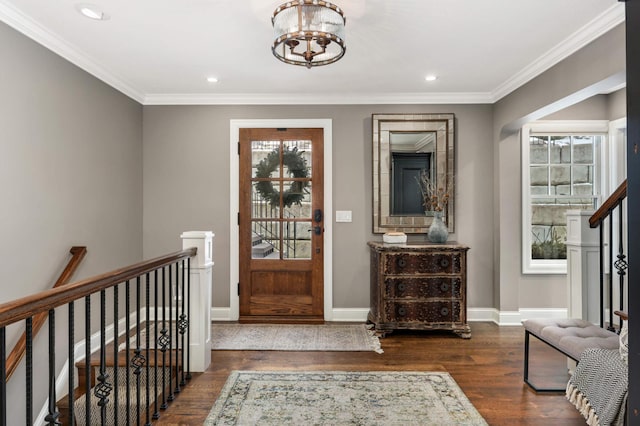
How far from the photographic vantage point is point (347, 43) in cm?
287

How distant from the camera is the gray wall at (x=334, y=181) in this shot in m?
4.17

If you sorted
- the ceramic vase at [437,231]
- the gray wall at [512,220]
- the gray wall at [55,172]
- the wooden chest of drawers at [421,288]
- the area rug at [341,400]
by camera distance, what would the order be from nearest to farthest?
the area rug at [341,400]
the gray wall at [55,172]
the wooden chest of drawers at [421,288]
the ceramic vase at [437,231]
the gray wall at [512,220]

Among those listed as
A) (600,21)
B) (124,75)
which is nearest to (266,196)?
(124,75)

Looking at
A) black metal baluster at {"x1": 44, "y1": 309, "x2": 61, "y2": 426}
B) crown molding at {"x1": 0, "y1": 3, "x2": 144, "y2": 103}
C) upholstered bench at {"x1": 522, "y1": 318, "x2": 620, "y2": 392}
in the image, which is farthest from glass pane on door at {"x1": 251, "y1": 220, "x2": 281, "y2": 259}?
black metal baluster at {"x1": 44, "y1": 309, "x2": 61, "y2": 426}

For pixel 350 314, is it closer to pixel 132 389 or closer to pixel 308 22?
pixel 132 389

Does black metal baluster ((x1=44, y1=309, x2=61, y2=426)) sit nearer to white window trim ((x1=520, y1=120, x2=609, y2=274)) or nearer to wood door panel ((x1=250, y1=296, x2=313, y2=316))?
wood door panel ((x1=250, y1=296, x2=313, y2=316))

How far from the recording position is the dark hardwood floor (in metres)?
2.30

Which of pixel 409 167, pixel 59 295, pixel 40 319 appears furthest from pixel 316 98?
pixel 59 295

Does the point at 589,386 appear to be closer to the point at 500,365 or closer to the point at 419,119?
the point at 500,365

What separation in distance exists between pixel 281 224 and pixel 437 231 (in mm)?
1613

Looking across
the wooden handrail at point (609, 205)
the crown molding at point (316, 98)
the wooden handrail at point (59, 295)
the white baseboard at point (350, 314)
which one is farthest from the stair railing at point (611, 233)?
the wooden handrail at point (59, 295)

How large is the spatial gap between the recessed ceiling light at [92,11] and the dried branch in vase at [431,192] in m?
3.09

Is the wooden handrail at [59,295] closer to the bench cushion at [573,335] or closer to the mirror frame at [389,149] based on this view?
the bench cushion at [573,335]

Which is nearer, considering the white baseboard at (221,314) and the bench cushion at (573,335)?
the bench cushion at (573,335)
